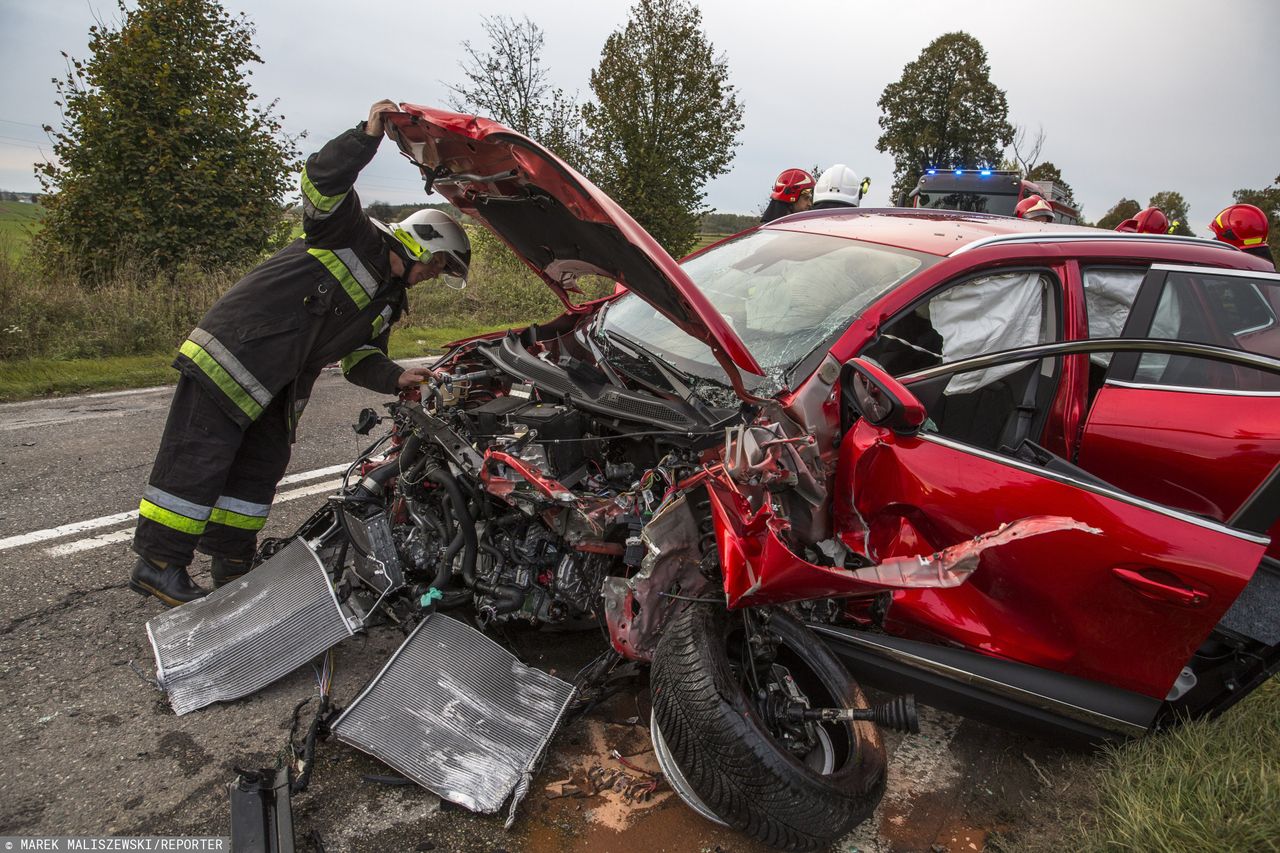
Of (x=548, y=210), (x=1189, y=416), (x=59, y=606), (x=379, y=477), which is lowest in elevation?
(x=59, y=606)

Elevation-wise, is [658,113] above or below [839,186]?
above

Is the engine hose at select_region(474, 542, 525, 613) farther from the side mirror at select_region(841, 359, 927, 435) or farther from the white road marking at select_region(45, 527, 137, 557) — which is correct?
the white road marking at select_region(45, 527, 137, 557)

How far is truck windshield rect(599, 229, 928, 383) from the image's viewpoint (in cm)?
252

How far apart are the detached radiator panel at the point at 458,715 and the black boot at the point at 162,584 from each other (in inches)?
39.0

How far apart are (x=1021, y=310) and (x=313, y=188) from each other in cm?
263

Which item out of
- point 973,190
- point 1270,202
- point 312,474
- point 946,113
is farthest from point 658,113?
point 1270,202

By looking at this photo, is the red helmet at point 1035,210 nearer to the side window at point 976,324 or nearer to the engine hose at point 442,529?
the side window at point 976,324

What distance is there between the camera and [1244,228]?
6043mm

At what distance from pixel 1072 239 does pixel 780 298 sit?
1.13 metres

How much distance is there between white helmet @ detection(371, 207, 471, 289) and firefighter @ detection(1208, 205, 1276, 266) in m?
6.19

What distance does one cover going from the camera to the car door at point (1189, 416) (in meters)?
2.23

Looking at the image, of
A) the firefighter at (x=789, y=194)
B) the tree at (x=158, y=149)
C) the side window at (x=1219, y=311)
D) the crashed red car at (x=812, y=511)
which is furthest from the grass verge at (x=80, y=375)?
the side window at (x=1219, y=311)

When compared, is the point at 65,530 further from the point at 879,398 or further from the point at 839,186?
the point at 839,186

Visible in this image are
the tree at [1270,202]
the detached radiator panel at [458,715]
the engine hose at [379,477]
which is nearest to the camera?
the detached radiator panel at [458,715]
